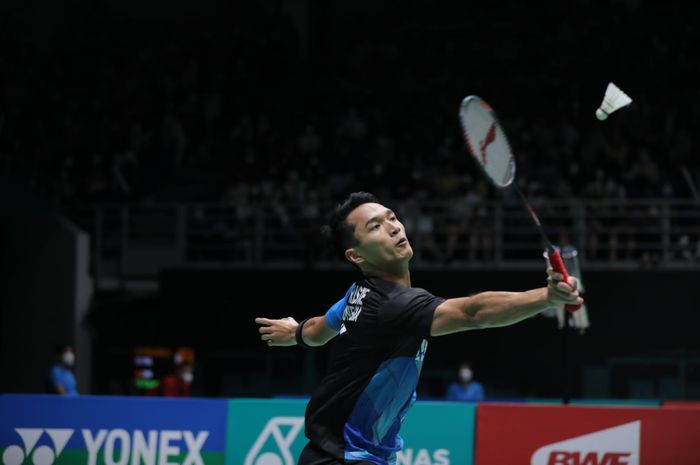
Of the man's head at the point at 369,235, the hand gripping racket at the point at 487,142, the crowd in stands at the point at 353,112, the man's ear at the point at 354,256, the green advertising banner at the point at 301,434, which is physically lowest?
the green advertising banner at the point at 301,434

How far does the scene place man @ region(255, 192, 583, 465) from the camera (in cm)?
425

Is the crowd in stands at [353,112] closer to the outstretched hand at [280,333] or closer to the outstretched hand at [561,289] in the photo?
the outstretched hand at [280,333]

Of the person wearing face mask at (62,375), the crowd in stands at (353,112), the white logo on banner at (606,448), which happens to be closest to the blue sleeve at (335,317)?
the white logo on banner at (606,448)

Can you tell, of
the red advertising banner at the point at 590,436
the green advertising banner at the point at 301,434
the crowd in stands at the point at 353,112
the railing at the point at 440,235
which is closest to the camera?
the red advertising banner at the point at 590,436

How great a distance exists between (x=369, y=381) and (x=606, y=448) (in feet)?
12.3

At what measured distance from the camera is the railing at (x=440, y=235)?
14328 millimetres

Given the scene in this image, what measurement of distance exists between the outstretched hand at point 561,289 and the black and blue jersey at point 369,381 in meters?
0.70

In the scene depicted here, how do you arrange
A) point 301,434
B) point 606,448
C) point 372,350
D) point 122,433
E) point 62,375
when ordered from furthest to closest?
point 62,375, point 122,433, point 301,434, point 606,448, point 372,350

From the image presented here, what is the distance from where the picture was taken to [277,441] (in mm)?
7988

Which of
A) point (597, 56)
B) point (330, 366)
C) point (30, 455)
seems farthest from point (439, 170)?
point (330, 366)

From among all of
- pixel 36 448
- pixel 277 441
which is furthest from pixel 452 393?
pixel 36 448

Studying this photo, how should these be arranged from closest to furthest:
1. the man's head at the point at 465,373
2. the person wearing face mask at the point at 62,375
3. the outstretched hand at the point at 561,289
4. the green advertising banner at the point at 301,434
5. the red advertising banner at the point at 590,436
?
the outstretched hand at the point at 561,289 < the red advertising banner at the point at 590,436 < the green advertising banner at the point at 301,434 < the person wearing face mask at the point at 62,375 < the man's head at the point at 465,373

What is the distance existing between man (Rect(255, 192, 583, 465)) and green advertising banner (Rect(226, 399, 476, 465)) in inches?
136

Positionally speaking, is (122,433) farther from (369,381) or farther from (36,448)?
(369,381)
